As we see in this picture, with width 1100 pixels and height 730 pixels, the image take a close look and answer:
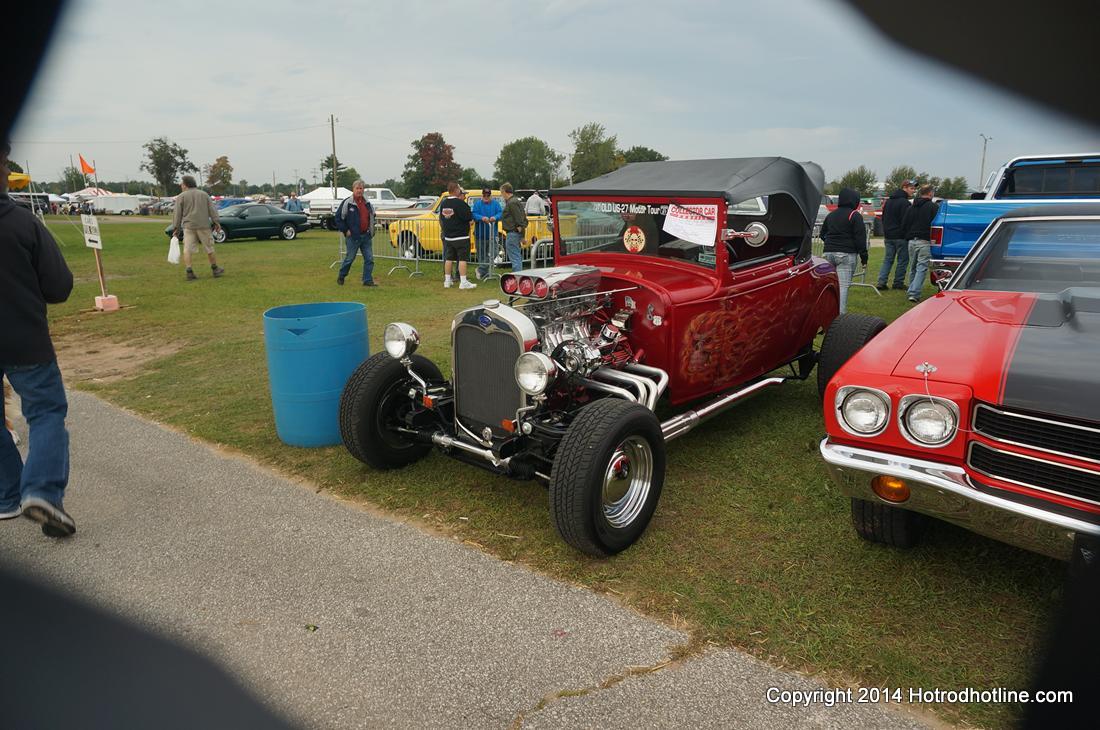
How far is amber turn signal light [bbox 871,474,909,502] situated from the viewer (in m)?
2.68

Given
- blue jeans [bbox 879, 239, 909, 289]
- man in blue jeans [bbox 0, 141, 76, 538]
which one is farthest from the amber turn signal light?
blue jeans [bbox 879, 239, 909, 289]

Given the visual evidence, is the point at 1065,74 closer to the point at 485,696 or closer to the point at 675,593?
the point at 485,696

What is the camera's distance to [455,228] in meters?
11.7

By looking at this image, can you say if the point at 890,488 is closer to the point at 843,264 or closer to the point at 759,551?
the point at 759,551

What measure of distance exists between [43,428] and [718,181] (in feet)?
13.2

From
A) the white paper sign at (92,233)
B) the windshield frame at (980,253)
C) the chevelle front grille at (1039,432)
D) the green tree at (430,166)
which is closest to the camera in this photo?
the chevelle front grille at (1039,432)

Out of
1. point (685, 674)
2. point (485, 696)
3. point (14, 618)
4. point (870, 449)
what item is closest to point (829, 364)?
point (870, 449)

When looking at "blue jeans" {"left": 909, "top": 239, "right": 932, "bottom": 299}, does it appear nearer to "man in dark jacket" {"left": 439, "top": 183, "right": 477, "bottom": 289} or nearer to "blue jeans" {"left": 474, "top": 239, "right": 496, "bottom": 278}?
"man in dark jacket" {"left": 439, "top": 183, "right": 477, "bottom": 289}

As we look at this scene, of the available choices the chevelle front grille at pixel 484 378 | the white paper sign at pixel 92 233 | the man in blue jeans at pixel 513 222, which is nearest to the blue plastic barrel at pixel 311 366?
the chevelle front grille at pixel 484 378

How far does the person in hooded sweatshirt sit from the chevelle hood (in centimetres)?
460

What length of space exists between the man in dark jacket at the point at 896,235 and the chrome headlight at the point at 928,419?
8.60 metres

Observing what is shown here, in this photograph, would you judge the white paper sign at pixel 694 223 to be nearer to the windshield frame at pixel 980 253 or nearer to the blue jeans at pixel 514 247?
the windshield frame at pixel 980 253

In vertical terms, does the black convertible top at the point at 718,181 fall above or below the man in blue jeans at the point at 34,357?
above

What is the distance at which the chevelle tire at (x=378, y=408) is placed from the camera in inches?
162
